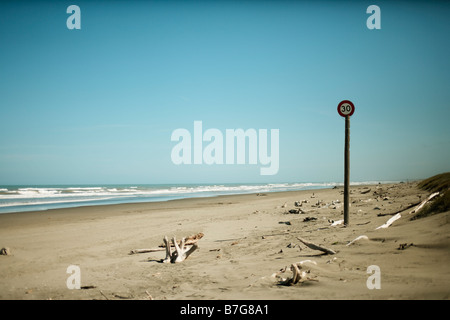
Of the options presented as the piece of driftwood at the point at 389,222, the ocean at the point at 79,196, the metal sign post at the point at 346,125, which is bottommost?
the ocean at the point at 79,196

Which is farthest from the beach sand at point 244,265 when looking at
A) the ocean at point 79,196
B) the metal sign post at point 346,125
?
the ocean at point 79,196

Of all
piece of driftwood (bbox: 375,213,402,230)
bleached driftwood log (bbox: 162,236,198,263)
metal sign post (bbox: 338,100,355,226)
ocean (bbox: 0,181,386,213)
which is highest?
metal sign post (bbox: 338,100,355,226)

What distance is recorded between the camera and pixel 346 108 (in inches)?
364

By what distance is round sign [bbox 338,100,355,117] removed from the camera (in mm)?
9188

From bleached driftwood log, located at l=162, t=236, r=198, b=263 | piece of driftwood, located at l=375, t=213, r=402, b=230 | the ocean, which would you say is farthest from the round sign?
the ocean

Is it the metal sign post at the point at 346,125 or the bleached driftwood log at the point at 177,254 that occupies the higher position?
the metal sign post at the point at 346,125

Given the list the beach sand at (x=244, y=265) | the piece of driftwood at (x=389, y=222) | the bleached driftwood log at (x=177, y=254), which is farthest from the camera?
the piece of driftwood at (x=389, y=222)

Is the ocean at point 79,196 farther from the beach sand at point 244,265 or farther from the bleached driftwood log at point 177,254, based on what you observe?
the bleached driftwood log at point 177,254

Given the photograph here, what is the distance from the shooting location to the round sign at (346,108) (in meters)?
9.19

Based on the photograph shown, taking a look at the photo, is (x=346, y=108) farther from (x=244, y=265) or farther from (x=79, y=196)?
(x=79, y=196)

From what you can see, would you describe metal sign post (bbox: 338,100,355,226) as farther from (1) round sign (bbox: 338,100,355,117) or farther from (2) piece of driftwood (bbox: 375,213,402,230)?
(2) piece of driftwood (bbox: 375,213,402,230)

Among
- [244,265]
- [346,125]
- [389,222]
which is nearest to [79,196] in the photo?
[346,125]

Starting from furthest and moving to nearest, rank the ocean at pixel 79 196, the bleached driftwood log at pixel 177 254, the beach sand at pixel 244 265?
the ocean at pixel 79 196
the bleached driftwood log at pixel 177 254
the beach sand at pixel 244 265
